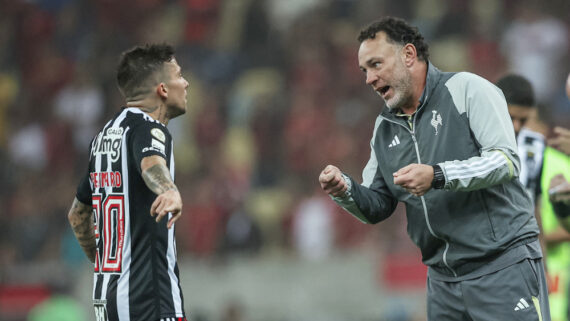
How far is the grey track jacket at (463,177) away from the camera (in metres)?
4.69

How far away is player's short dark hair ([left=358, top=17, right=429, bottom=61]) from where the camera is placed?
204 inches

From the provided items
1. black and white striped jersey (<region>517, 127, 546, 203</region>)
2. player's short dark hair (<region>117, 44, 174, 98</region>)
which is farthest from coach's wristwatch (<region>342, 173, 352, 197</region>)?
black and white striped jersey (<region>517, 127, 546, 203</region>)

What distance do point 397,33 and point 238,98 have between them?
33.7 ft

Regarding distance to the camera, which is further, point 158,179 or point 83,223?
point 83,223

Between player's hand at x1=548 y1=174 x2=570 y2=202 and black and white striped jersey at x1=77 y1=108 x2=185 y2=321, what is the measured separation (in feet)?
8.53

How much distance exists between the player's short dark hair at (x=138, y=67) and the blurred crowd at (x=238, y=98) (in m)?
6.94

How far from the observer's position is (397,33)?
5.18m

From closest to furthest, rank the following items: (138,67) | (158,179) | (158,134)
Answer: (158,179) → (158,134) → (138,67)

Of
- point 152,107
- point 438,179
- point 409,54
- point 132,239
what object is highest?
point 409,54

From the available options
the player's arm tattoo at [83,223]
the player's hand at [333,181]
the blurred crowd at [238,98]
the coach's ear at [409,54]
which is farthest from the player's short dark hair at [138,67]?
the blurred crowd at [238,98]

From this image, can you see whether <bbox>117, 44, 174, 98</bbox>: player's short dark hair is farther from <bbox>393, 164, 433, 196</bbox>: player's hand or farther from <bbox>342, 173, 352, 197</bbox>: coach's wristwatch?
<bbox>393, 164, 433, 196</bbox>: player's hand

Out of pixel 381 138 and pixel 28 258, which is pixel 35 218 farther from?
pixel 381 138

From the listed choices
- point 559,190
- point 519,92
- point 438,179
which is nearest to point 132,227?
point 438,179

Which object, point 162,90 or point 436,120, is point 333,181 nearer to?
point 436,120
